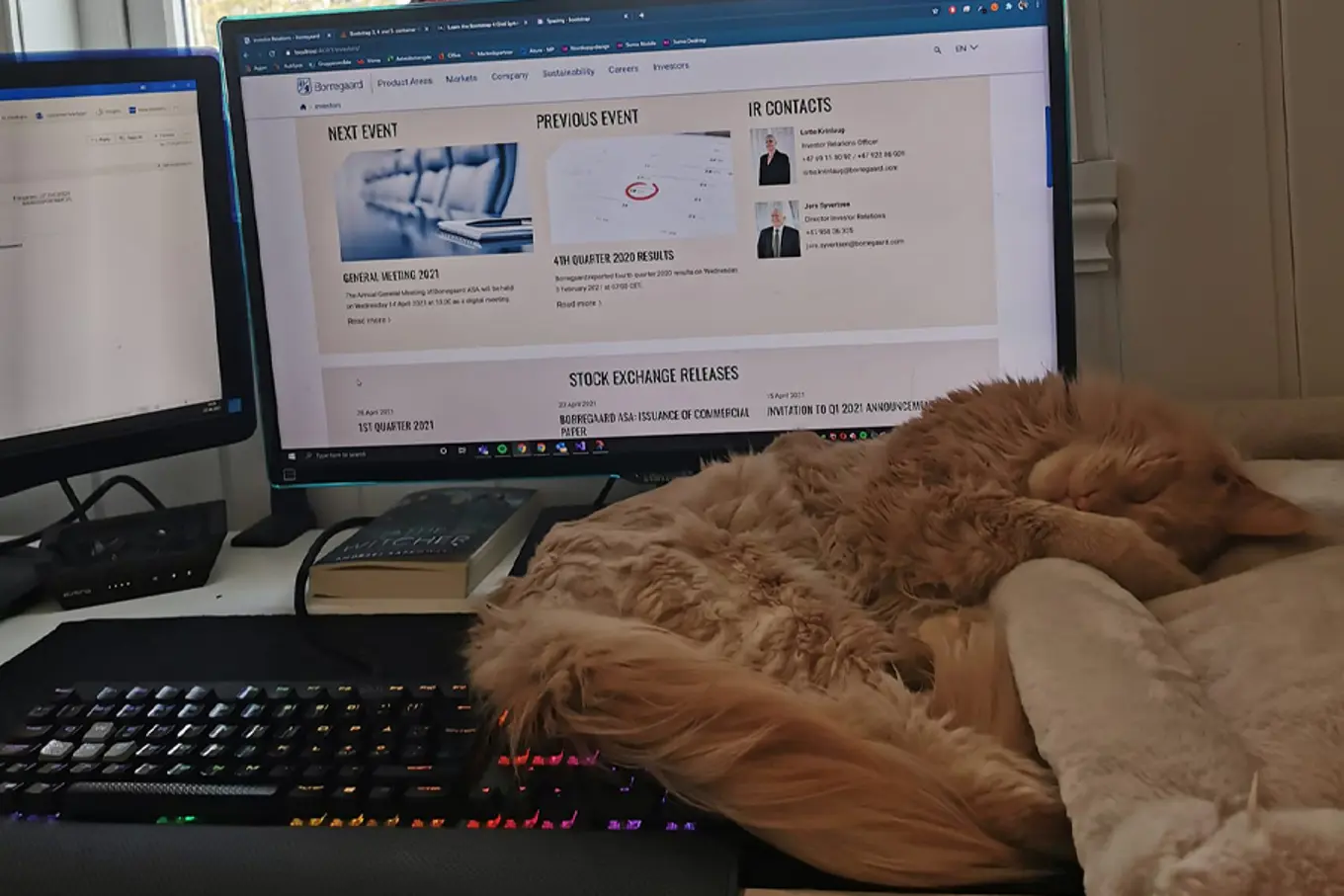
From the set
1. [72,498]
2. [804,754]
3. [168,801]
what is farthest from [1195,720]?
[72,498]

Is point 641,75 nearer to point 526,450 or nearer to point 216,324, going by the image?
point 526,450

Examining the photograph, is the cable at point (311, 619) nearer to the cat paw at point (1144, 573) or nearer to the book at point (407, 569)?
the book at point (407, 569)

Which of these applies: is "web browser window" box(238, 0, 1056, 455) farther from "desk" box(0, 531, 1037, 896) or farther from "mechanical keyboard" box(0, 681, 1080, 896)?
"mechanical keyboard" box(0, 681, 1080, 896)

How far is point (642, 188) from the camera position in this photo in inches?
36.9

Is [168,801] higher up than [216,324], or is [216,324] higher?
[216,324]

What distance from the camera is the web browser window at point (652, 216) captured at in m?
0.91

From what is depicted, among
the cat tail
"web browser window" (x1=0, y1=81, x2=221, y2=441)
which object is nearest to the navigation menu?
"web browser window" (x1=0, y1=81, x2=221, y2=441)

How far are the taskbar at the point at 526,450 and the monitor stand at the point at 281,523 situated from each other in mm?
118

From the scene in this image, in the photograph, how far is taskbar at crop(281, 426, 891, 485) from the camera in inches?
37.6

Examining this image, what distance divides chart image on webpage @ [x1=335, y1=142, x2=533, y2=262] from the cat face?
49 cm

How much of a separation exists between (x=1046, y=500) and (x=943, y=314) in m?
0.30

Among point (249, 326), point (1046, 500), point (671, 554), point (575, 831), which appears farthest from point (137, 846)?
point (249, 326)

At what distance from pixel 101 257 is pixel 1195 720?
0.92m

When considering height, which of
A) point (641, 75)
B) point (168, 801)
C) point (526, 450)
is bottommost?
point (168, 801)
